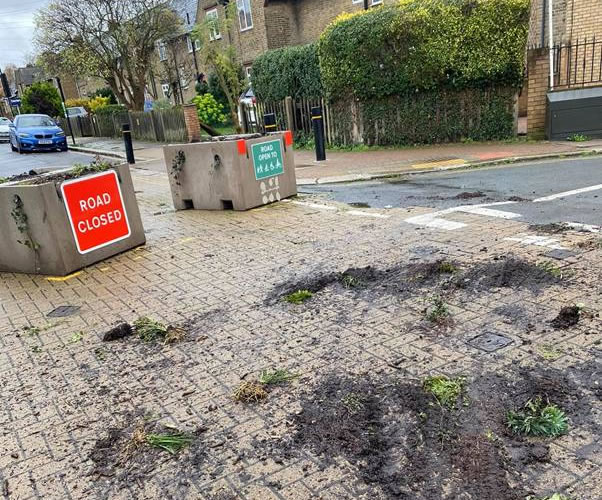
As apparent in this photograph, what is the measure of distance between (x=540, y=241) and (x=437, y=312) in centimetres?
216

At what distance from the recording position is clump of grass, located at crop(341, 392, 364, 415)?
3.00 meters

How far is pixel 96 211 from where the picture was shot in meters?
6.43

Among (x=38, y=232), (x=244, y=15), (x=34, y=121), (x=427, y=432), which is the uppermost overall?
(x=244, y=15)

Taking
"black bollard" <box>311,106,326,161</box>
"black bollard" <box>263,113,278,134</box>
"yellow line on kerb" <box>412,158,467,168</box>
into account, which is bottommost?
"yellow line on kerb" <box>412,158,467,168</box>

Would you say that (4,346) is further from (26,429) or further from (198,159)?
(198,159)

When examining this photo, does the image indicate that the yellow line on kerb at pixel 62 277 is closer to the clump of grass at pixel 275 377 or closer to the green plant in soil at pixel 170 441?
the clump of grass at pixel 275 377

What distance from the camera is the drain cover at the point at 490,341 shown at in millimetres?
3547

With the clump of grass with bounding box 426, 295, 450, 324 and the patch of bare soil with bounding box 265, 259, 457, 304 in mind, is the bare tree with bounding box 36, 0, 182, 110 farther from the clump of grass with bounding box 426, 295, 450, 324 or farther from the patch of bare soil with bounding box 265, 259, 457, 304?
the clump of grass with bounding box 426, 295, 450, 324

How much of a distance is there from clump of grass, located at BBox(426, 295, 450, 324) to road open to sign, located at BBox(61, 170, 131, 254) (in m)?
4.17

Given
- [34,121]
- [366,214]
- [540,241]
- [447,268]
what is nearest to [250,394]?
[447,268]

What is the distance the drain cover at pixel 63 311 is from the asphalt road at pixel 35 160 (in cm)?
1453

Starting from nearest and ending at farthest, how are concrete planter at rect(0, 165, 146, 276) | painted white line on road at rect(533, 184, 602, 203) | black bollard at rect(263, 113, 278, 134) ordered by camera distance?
1. concrete planter at rect(0, 165, 146, 276)
2. painted white line on road at rect(533, 184, 602, 203)
3. black bollard at rect(263, 113, 278, 134)

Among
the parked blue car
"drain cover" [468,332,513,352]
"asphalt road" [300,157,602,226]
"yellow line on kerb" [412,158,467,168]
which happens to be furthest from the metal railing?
the parked blue car

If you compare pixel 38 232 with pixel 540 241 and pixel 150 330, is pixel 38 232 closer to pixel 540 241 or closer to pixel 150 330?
pixel 150 330
